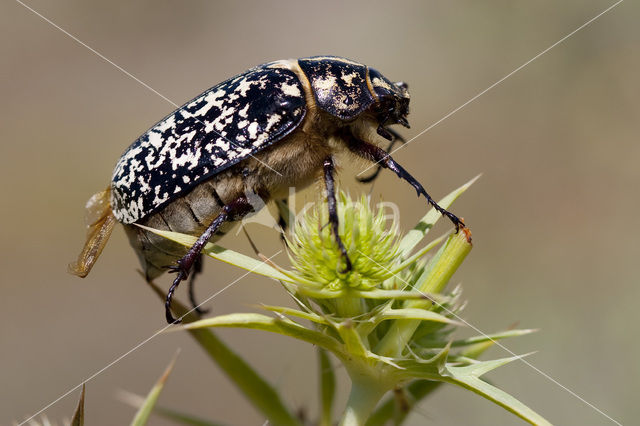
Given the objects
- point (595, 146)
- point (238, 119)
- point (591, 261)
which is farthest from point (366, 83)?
point (595, 146)

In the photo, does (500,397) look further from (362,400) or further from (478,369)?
(362,400)

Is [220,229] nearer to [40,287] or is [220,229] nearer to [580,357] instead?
[580,357]

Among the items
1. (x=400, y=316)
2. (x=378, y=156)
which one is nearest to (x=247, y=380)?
(x=400, y=316)

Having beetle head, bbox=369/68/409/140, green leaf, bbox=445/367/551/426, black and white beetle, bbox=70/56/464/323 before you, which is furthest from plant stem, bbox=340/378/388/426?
beetle head, bbox=369/68/409/140

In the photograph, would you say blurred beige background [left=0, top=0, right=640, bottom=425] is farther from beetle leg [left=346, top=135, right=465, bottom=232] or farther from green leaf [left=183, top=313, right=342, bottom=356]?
green leaf [left=183, top=313, right=342, bottom=356]

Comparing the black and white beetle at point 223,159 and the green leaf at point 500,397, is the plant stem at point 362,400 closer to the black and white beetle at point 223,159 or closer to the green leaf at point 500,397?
the green leaf at point 500,397

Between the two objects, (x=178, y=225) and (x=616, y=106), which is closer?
(x=178, y=225)

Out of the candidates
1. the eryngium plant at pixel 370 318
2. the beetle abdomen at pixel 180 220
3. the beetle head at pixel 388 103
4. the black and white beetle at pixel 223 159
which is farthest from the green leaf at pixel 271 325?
the beetle head at pixel 388 103
